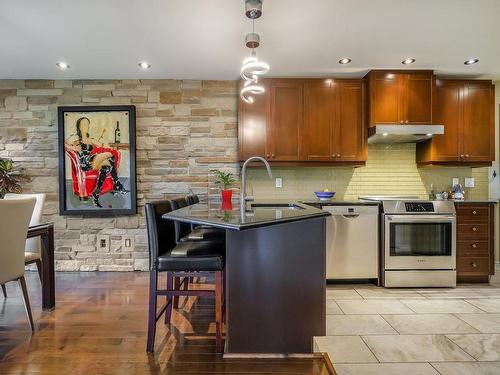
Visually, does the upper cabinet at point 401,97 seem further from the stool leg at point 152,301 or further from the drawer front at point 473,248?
the stool leg at point 152,301

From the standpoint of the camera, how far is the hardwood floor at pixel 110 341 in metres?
1.77

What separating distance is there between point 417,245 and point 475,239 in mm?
698

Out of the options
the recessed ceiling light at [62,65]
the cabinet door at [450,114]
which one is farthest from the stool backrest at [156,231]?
the cabinet door at [450,114]

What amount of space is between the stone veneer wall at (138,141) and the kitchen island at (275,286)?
221cm

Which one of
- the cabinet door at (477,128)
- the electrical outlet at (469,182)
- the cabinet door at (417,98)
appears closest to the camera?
the cabinet door at (417,98)

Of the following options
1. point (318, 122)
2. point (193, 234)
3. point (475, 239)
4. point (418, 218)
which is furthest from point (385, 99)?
point (193, 234)

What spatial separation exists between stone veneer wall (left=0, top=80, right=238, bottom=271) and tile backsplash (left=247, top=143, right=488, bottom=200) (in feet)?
2.05

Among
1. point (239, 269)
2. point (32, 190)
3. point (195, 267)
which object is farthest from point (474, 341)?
point (32, 190)

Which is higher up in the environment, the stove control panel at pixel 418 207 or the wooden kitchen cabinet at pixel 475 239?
the stove control panel at pixel 418 207

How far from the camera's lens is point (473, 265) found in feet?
10.8

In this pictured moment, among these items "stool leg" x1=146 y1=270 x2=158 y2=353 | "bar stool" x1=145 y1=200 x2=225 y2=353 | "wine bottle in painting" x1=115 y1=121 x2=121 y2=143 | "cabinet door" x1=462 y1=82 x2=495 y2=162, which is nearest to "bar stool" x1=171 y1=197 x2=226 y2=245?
"bar stool" x1=145 y1=200 x2=225 y2=353

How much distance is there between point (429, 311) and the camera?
2604 mm

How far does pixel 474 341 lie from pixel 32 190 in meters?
4.88

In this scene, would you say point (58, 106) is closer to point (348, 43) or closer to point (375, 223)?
point (348, 43)
